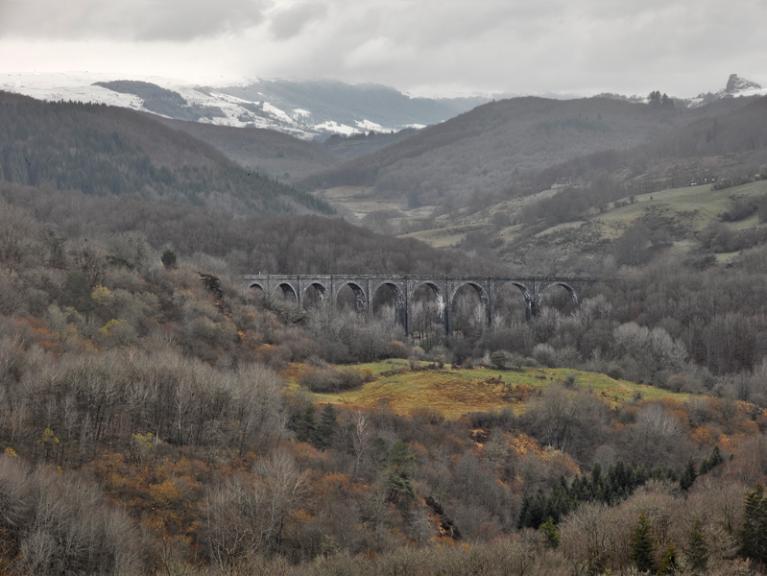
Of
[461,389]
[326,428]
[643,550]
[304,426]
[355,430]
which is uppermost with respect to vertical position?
[643,550]

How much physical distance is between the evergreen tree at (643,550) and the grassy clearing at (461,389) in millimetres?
38472

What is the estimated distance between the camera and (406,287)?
147 m

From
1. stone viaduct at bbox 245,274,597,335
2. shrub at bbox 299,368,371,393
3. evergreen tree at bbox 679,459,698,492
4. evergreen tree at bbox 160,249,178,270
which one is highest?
evergreen tree at bbox 160,249,178,270

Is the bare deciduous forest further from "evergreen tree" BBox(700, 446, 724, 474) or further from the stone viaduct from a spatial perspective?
the stone viaduct

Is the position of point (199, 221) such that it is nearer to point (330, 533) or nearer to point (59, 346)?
point (59, 346)

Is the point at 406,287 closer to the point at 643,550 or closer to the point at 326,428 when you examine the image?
the point at 326,428

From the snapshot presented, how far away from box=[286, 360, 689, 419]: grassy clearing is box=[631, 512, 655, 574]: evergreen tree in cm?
3847

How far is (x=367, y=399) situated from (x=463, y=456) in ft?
54.0

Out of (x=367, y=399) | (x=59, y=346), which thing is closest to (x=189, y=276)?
(x=367, y=399)

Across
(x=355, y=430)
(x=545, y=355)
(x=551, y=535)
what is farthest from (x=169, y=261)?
(x=551, y=535)

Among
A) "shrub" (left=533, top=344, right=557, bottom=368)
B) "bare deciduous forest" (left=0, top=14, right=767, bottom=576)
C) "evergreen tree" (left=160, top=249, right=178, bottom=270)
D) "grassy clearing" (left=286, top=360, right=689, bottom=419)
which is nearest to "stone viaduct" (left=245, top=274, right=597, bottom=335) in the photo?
"bare deciduous forest" (left=0, top=14, right=767, bottom=576)

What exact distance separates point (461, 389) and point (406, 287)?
54624mm

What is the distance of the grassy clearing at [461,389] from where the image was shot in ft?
287

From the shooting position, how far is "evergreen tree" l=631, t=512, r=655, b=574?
43.5m
